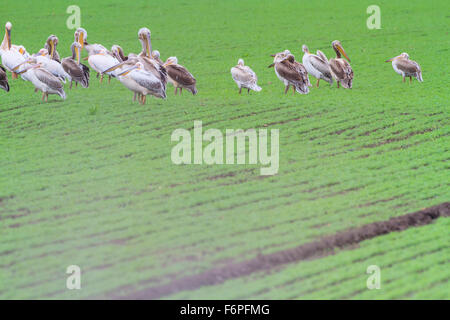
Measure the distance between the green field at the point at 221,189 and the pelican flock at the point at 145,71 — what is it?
0.35m

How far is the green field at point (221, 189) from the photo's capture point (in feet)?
26.1

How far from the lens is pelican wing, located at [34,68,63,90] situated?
14.8 meters

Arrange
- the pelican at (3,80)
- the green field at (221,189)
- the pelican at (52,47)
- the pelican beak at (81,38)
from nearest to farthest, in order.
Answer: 1. the green field at (221,189)
2. the pelican at (3,80)
3. the pelican at (52,47)
4. the pelican beak at (81,38)

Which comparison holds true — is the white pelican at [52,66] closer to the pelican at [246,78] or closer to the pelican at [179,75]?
the pelican at [179,75]

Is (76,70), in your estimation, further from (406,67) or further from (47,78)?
(406,67)

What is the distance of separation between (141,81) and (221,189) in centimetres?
489

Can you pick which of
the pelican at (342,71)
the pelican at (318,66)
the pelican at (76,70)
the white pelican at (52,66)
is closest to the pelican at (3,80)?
the white pelican at (52,66)

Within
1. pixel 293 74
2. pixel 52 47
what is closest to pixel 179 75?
pixel 293 74

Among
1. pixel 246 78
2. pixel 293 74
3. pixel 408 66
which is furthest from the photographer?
pixel 408 66

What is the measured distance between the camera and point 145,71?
1468cm

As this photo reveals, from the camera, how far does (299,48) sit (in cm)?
2336

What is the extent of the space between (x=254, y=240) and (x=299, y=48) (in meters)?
15.5

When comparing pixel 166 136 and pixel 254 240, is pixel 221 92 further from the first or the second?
pixel 254 240
